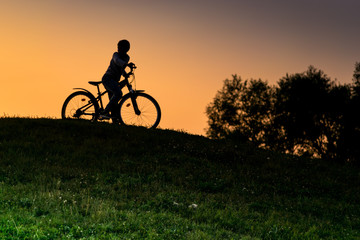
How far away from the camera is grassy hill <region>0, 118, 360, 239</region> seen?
27.6 ft

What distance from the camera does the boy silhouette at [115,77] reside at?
18641mm

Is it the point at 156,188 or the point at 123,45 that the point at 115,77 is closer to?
the point at 123,45

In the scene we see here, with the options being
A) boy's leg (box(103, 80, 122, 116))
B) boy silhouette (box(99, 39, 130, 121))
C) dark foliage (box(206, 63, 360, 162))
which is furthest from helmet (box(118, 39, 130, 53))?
dark foliage (box(206, 63, 360, 162))

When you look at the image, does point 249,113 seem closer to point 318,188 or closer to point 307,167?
point 307,167

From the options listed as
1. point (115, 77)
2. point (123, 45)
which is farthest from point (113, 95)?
point (123, 45)

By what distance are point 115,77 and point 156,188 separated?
8385 mm

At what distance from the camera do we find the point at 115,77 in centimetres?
1895

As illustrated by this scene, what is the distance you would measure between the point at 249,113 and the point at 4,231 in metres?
44.6

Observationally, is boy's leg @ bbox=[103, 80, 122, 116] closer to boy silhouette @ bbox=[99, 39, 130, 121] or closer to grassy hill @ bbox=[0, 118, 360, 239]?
boy silhouette @ bbox=[99, 39, 130, 121]

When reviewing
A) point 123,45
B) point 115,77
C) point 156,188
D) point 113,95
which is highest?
point 123,45

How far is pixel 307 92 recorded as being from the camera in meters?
44.0

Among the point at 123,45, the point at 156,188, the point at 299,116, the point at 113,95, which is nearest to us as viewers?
the point at 156,188

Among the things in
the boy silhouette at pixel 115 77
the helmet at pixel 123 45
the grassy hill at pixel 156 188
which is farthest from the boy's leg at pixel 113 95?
the helmet at pixel 123 45

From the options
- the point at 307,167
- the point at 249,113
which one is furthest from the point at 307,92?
the point at 307,167
